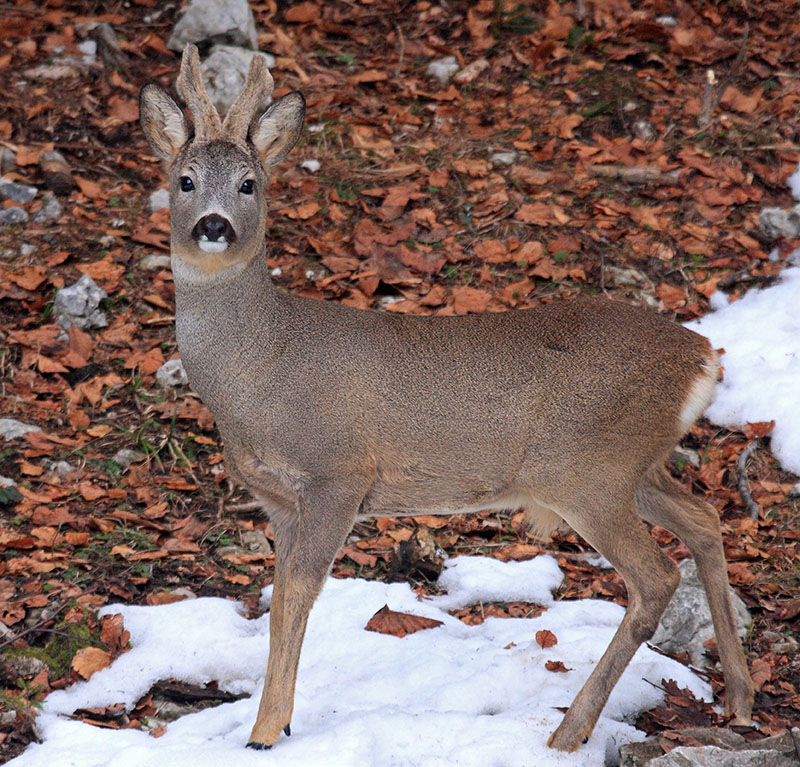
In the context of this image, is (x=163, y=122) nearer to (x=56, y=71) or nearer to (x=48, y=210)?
(x=48, y=210)

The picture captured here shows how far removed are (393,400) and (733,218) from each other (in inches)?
155

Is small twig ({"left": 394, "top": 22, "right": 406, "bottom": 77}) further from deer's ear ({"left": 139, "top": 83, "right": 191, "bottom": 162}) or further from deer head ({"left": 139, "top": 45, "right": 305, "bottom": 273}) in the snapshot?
deer's ear ({"left": 139, "top": 83, "right": 191, "bottom": 162})

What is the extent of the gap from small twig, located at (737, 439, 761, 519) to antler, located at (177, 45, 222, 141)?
→ 313 cm

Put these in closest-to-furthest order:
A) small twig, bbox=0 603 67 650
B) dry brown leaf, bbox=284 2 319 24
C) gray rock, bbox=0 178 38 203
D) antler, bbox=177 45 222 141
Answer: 1. antler, bbox=177 45 222 141
2. small twig, bbox=0 603 67 650
3. gray rock, bbox=0 178 38 203
4. dry brown leaf, bbox=284 2 319 24

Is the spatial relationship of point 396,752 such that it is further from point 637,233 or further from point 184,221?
point 637,233

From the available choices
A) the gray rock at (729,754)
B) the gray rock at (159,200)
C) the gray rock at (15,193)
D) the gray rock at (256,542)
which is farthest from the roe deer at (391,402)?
the gray rock at (15,193)

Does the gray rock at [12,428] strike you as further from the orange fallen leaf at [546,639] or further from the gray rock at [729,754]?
the gray rock at [729,754]

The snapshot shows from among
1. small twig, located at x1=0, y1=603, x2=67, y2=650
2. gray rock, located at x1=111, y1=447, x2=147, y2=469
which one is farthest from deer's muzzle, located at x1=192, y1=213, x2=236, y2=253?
gray rock, located at x1=111, y1=447, x2=147, y2=469

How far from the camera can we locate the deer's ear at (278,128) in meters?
4.10

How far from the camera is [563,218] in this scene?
23.4ft

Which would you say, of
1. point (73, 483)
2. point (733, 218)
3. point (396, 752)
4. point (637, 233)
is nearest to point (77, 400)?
point (73, 483)

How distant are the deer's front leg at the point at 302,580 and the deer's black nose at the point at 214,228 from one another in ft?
3.01

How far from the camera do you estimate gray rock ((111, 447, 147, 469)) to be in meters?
5.73

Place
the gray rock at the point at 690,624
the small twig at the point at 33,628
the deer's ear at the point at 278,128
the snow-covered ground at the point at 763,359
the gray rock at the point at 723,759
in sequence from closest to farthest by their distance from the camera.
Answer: the gray rock at the point at 723,759 → the deer's ear at the point at 278,128 → the small twig at the point at 33,628 → the gray rock at the point at 690,624 → the snow-covered ground at the point at 763,359
